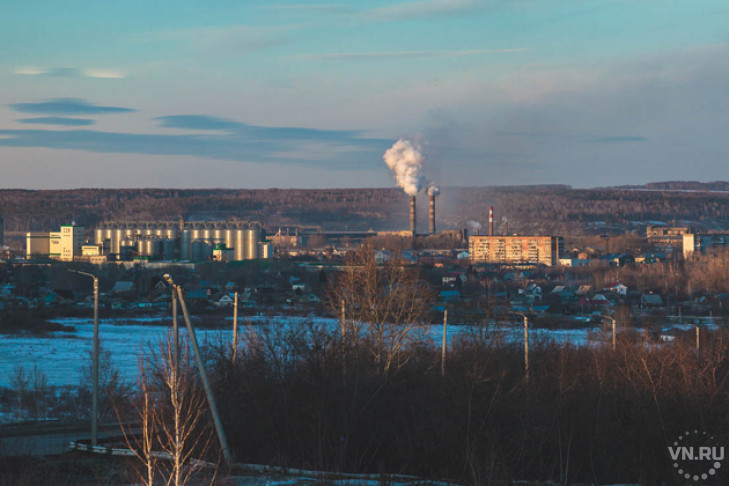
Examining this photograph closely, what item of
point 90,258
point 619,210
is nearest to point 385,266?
point 90,258

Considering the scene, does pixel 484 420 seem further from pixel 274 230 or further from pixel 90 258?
pixel 274 230

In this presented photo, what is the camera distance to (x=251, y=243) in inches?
2726

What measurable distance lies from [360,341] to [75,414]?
14.4ft

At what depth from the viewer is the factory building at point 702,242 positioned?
75375 mm

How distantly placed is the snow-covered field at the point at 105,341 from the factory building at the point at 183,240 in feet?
104

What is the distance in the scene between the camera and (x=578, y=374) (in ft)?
41.7

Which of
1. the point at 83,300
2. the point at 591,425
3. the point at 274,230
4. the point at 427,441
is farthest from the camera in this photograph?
the point at 274,230

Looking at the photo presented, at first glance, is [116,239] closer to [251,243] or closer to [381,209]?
[251,243]

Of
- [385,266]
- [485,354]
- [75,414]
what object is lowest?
[75,414]

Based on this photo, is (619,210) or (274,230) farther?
(619,210)

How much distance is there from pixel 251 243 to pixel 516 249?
66.6ft

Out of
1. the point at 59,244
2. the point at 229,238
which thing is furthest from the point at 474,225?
the point at 59,244

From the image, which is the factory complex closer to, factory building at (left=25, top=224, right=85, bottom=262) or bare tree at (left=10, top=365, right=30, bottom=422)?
factory building at (left=25, top=224, right=85, bottom=262)

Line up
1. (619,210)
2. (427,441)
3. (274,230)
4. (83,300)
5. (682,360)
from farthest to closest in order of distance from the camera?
(619,210) < (274,230) < (83,300) < (682,360) < (427,441)
